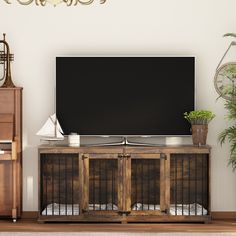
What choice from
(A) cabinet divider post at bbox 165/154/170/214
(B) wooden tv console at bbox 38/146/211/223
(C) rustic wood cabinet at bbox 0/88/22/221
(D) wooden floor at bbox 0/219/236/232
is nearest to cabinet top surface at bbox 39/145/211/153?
(B) wooden tv console at bbox 38/146/211/223

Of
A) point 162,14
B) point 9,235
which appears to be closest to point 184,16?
point 162,14

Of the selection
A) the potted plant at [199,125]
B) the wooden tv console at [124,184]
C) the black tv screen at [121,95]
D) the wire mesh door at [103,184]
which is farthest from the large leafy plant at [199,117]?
the wire mesh door at [103,184]

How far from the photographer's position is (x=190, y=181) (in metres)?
6.52

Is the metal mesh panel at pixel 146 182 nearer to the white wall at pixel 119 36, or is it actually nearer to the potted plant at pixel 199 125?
the potted plant at pixel 199 125

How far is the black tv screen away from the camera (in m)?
6.64

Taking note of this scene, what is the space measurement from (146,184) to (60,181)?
0.92 meters

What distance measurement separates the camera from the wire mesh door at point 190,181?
6.48 meters

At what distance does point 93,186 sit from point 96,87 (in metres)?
1.07

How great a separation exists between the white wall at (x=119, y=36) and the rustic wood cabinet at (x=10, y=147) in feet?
0.54

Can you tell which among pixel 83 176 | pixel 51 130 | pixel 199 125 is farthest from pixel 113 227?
pixel 199 125

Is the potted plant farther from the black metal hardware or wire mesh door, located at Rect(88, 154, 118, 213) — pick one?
wire mesh door, located at Rect(88, 154, 118, 213)

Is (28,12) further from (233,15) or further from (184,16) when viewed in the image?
(233,15)

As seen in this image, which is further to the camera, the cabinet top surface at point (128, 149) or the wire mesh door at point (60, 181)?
the wire mesh door at point (60, 181)

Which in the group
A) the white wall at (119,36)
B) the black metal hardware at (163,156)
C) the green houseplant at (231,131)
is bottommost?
the black metal hardware at (163,156)
